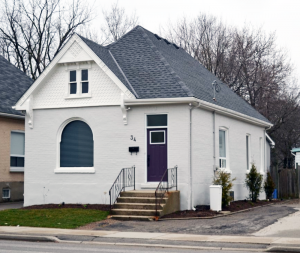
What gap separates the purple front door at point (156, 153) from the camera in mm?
20172

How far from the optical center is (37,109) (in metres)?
22.0

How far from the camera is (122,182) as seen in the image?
66.3 feet

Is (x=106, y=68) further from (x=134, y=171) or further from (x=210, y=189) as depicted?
(x=210, y=189)

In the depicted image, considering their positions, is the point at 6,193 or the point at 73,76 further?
the point at 6,193

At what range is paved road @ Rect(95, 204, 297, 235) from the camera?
15352 millimetres

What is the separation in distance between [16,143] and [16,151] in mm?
399

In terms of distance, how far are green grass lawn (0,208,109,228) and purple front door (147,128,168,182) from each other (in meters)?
2.63

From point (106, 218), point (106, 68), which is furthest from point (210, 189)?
point (106, 68)

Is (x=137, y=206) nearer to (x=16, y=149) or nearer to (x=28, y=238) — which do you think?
(x=28, y=238)

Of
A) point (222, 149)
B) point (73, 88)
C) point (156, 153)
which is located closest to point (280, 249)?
point (156, 153)

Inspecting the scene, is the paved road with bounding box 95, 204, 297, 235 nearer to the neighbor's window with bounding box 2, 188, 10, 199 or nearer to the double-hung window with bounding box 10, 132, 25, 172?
the neighbor's window with bounding box 2, 188, 10, 199

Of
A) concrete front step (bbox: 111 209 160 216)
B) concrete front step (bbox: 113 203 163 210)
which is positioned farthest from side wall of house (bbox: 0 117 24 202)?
concrete front step (bbox: 111 209 160 216)

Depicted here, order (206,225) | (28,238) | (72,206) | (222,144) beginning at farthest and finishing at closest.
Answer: (222,144) < (72,206) < (206,225) < (28,238)

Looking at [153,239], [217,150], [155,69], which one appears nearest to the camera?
[153,239]
